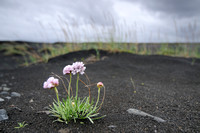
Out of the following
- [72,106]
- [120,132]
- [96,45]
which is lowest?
[120,132]

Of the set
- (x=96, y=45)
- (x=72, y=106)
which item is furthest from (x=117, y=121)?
(x=96, y=45)

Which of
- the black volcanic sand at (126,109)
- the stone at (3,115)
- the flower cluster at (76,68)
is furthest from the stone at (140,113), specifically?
the stone at (3,115)

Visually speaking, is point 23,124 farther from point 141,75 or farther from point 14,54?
point 14,54

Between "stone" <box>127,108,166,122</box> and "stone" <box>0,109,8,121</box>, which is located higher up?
"stone" <box>0,109,8,121</box>

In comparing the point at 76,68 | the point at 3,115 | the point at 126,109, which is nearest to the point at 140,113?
the point at 126,109

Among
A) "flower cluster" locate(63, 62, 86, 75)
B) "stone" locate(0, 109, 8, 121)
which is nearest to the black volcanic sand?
"stone" locate(0, 109, 8, 121)

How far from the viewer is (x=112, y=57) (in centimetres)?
480

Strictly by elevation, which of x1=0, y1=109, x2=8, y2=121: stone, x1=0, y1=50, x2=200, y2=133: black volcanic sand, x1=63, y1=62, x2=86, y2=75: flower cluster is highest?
x1=63, y1=62, x2=86, y2=75: flower cluster

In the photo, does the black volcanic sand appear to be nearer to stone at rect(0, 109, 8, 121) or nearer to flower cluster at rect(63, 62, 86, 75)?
stone at rect(0, 109, 8, 121)

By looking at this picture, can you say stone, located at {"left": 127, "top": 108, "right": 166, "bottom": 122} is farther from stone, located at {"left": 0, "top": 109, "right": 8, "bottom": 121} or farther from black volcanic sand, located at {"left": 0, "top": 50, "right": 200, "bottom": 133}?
stone, located at {"left": 0, "top": 109, "right": 8, "bottom": 121}

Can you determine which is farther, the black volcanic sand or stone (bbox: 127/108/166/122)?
stone (bbox: 127/108/166/122)

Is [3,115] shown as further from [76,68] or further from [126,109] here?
[126,109]

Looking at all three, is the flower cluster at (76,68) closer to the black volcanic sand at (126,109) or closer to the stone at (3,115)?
the black volcanic sand at (126,109)

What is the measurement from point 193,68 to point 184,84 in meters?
1.50
